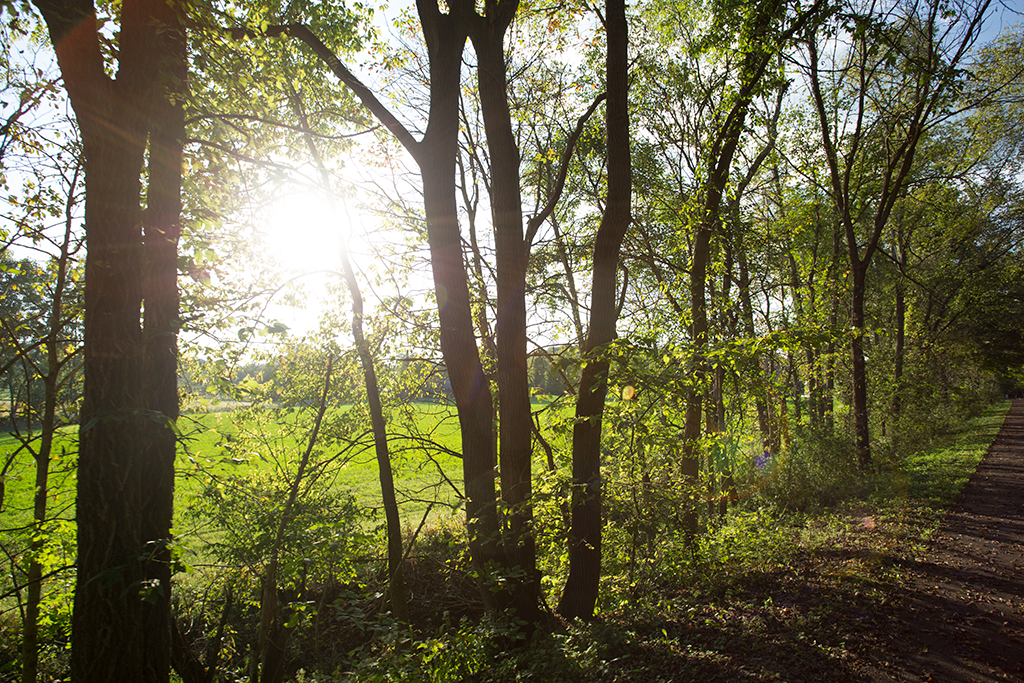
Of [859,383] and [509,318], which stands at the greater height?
[509,318]

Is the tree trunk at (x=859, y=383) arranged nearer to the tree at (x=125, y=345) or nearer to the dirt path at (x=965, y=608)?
the dirt path at (x=965, y=608)

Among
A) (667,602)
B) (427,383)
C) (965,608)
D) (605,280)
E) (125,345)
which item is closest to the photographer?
(125,345)

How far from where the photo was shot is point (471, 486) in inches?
216

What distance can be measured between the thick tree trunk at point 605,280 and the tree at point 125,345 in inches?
153

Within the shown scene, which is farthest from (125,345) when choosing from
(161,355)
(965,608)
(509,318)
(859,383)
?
(859,383)

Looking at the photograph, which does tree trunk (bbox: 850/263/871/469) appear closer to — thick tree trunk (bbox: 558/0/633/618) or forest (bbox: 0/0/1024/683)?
forest (bbox: 0/0/1024/683)

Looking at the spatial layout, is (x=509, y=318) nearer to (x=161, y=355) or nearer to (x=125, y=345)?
(x=161, y=355)

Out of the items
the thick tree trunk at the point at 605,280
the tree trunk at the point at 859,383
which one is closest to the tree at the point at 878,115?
the tree trunk at the point at 859,383

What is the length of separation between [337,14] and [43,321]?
5785mm

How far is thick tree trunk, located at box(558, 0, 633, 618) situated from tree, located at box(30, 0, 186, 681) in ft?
12.7

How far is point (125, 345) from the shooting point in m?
3.39

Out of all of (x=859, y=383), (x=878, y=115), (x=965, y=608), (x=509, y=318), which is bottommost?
(x=965, y=608)

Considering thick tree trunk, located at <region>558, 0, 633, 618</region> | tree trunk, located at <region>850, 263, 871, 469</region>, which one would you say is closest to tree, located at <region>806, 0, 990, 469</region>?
tree trunk, located at <region>850, 263, 871, 469</region>

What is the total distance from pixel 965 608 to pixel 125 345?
25.2ft
